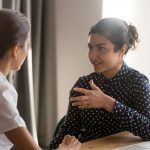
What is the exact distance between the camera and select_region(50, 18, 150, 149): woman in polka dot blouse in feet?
5.85

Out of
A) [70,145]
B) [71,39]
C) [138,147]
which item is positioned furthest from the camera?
[71,39]

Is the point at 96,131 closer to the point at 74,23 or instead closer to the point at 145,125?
the point at 145,125

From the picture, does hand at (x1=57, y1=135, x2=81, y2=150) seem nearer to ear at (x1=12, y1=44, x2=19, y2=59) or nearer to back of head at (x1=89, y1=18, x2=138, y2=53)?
ear at (x1=12, y1=44, x2=19, y2=59)

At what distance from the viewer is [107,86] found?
1.85m

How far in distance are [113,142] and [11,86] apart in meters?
0.57

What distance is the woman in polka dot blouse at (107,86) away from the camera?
1.78m

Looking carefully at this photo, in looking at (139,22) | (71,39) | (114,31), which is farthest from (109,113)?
(71,39)

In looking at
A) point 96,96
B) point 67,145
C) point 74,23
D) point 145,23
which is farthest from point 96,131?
point 74,23

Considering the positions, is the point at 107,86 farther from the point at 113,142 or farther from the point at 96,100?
the point at 113,142

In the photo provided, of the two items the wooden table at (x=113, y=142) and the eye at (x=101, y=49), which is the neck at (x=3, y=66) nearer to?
the wooden table at (x=113, y=142)

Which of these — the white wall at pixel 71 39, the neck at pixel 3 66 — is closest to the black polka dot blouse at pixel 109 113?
the neck at pixel 3 66

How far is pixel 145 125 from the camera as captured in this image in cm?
166

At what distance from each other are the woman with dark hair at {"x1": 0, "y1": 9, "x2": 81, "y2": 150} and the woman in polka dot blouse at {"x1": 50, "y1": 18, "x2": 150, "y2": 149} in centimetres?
45

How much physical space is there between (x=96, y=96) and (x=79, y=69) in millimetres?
1530
